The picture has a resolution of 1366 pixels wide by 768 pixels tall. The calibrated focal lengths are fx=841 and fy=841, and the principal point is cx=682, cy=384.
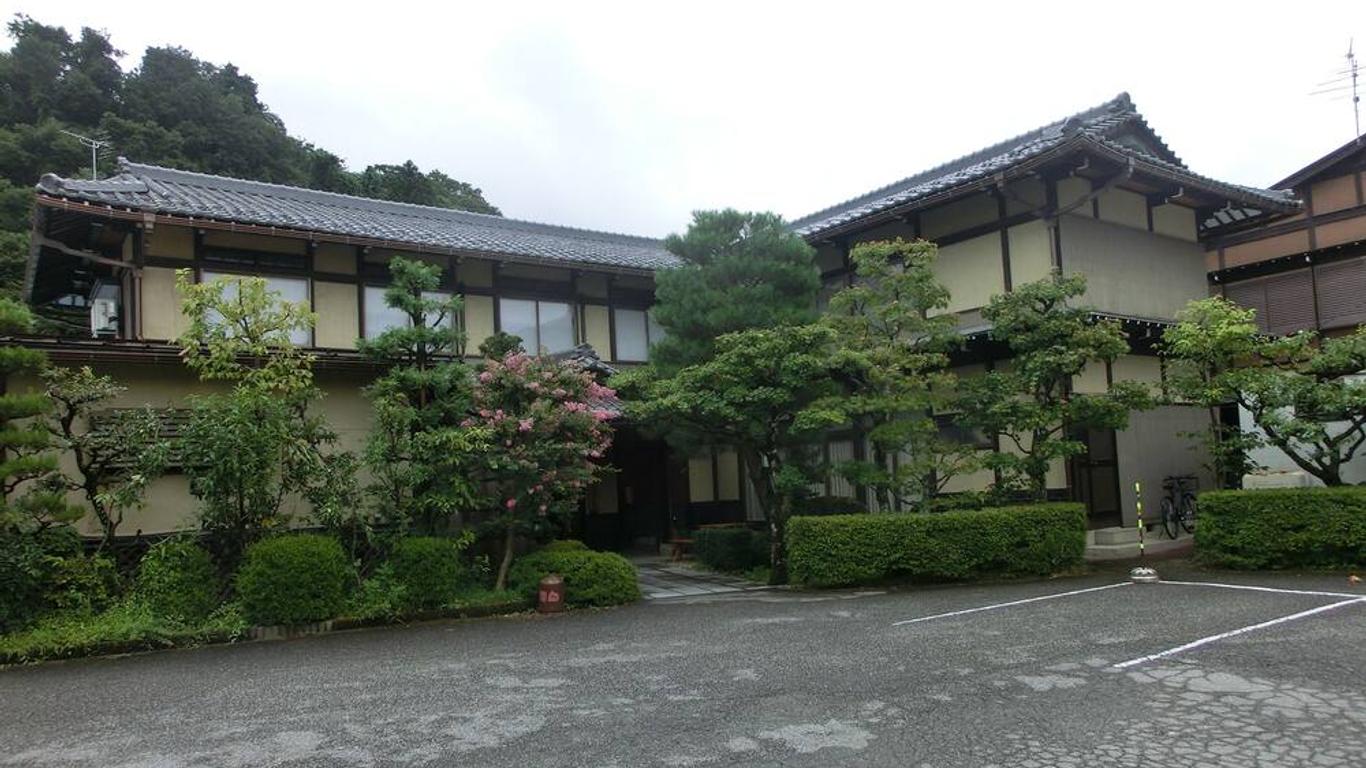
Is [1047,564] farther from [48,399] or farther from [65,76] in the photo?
[65,76]

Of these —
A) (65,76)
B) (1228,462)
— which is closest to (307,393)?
(1228,462)

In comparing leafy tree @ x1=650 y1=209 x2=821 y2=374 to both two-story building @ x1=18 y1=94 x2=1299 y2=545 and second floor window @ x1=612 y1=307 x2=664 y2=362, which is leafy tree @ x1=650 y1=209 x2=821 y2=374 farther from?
second floor window @ x1=612 y1=307 x2=664 y2=362

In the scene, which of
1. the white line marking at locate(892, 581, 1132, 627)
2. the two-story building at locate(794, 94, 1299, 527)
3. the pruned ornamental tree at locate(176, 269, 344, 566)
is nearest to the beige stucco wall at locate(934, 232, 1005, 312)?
the two-story building at locate(794, 94, 1299, 527)

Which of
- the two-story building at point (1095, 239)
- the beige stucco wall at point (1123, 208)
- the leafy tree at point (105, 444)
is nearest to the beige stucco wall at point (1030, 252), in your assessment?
the two-story building at point (1095, 239)

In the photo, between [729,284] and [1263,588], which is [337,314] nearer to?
[729,284]

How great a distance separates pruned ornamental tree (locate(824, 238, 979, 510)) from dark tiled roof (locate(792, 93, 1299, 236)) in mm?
2211

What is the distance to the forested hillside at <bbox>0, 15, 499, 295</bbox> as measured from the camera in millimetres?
29328

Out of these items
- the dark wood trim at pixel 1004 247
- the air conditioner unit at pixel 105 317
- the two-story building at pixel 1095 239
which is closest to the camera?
the two-story building at pixel 1095 239

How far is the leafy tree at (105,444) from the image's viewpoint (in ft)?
29.8

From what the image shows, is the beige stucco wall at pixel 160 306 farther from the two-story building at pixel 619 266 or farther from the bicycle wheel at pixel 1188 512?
the bicycle wheel at pixel 1188 512

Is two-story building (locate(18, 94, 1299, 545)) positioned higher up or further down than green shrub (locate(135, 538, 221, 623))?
higher up

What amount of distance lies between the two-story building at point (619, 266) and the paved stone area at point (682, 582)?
7.80 ft

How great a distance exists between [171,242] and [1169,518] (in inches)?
629

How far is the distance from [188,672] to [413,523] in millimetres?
3498
